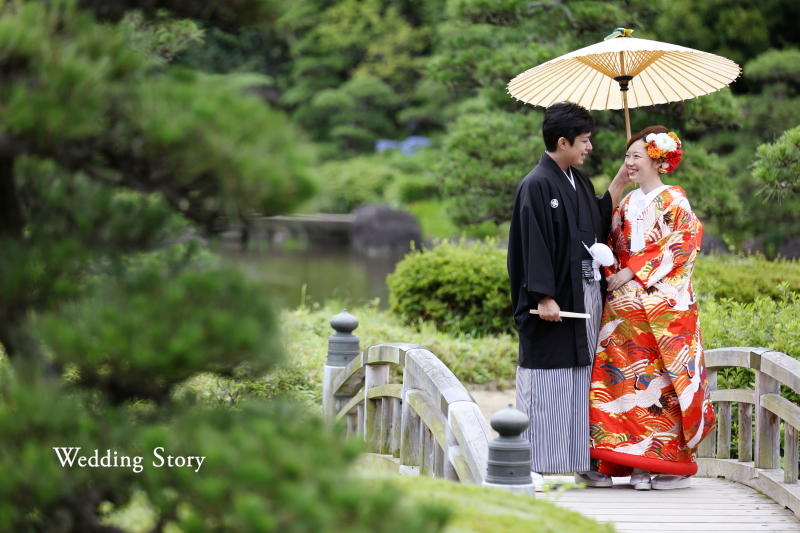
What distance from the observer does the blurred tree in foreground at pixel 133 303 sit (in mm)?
1421

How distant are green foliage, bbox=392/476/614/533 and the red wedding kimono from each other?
168cm

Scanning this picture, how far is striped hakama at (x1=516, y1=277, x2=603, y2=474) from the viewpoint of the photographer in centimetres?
369

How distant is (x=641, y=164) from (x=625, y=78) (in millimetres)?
709

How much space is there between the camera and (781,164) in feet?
14.4

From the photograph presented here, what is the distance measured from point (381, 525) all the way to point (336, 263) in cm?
1636

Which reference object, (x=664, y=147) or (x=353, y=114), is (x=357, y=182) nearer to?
(x=353, y=114)

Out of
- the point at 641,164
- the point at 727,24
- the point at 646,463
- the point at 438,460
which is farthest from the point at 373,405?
the point at 727,24

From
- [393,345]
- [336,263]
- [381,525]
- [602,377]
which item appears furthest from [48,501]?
[336,263]

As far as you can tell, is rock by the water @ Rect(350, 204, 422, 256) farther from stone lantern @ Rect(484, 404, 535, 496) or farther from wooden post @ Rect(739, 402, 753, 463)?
stone lantern @ Rect(484, 404, 535, 496)

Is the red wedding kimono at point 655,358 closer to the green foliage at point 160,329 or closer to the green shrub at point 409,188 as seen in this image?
the green foliage at point 160,329

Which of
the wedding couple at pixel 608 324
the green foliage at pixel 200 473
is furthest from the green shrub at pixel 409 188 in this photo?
the green foliage at pixel 200 473

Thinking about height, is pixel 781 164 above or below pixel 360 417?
above

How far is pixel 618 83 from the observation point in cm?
437

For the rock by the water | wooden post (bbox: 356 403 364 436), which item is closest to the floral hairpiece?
wooden post (bbox: 356 403 364 436)
